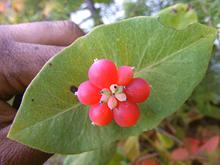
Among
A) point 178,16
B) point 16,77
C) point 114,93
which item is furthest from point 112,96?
point 178,16

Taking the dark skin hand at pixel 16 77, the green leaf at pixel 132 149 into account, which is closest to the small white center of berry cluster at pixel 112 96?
the dark skin hand at pixel 16 77

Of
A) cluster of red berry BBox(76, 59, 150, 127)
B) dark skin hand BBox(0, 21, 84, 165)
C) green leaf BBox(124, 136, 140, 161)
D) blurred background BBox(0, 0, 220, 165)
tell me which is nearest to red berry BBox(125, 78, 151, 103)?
cluster of red berry BBox(76, 59, 150, 127)

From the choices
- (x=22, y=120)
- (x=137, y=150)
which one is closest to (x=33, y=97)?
(x=22, y=120)

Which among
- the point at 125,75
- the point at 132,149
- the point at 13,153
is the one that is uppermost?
the point at 125,75

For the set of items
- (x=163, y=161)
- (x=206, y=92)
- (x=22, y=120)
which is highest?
(x=22, y=120)

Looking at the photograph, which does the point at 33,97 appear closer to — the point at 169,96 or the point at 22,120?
the point at 22,120

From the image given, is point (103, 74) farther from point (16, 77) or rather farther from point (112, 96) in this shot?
point (16, 77)
